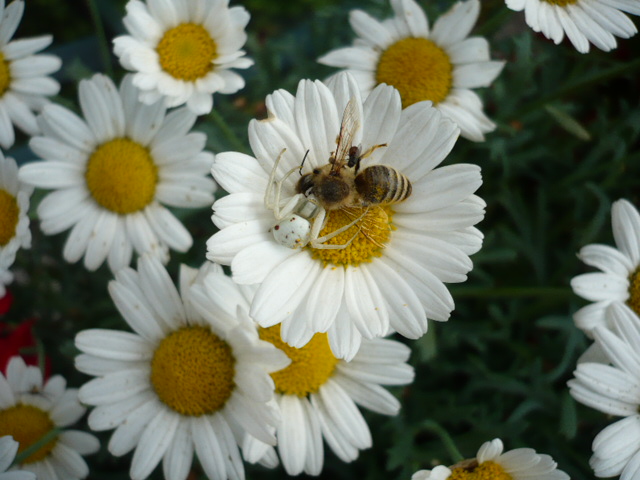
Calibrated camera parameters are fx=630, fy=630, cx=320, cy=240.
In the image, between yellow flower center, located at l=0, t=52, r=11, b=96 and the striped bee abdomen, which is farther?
yellow flower center, located at l=0, t=52, r=11, b=96

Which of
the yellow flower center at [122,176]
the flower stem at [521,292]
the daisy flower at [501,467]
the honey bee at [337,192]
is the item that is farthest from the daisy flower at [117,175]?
the daisy flower at [501,467]

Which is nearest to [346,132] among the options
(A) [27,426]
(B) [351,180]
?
(B) [351,180]

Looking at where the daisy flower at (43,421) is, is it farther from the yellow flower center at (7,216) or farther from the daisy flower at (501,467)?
the daisy flower at (501,467)

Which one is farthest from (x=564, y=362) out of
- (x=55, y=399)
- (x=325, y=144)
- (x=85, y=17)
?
(x=85, y=17)

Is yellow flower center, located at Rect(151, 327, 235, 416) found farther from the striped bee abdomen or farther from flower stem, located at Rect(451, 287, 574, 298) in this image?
flower stem, located at Rect(451, 287, 574, 298)

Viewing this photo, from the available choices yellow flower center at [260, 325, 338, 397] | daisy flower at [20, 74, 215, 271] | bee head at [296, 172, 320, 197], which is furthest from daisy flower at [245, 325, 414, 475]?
daisy flower at [20, 74, 215, 271]

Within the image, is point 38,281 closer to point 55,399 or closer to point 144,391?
point 55,399
